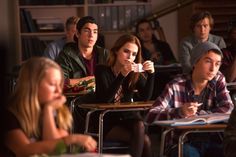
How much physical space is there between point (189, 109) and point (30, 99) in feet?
4.84

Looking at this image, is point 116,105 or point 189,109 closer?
point 189,109

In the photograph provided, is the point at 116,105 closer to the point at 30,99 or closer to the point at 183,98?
the point at 183,98

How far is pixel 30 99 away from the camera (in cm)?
291

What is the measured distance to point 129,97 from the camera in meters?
5.21

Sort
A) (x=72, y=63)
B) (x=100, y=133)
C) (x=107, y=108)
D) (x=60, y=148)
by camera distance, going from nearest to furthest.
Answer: (x=60, y=148), (x=107, y=108), (x=100, y=133), (x=72, y=63)

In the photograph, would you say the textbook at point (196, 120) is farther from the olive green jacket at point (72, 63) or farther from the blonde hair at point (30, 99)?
the olive green jacket at point (72, 63)

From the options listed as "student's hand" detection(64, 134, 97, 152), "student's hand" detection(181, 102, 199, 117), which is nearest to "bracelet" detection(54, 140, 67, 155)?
"student's hand" detection(64, 134, 97, 152)

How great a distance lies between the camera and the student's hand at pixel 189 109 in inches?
162

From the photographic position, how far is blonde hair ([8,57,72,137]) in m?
2.91

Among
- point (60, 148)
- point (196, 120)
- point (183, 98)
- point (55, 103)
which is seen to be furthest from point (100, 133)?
point (60, 148)

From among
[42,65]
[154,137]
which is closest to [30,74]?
[42,65]

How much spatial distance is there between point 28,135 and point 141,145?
2.07m

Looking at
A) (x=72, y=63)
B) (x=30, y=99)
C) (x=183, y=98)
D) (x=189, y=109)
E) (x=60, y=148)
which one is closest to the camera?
(x=60, y=148)

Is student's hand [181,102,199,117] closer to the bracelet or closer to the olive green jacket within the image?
the bracelet
